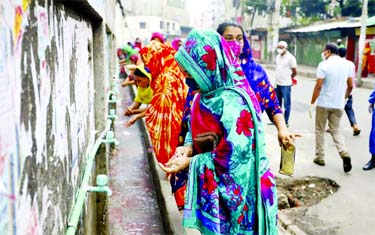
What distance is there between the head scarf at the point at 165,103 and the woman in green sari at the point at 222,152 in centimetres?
212

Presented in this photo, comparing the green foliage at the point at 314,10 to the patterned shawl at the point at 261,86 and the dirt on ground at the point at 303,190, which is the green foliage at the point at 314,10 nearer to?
the dirt on ground at the point at 303,190

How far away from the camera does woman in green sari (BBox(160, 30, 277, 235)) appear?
7.27 feet

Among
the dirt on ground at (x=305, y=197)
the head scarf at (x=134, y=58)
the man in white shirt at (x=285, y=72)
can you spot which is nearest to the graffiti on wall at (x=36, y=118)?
the dirt on ground at (x=305, y=197)

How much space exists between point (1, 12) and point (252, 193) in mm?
1593

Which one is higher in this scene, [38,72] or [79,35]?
[79,35]

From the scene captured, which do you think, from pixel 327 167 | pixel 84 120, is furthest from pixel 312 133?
pixel 84 120

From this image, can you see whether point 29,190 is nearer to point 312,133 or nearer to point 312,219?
point 312,219

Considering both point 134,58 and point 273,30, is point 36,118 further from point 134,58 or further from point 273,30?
point 273,30

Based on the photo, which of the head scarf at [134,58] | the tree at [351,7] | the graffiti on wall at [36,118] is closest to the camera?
the graffiti on wall at [36,118]

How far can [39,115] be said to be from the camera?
5.38 feet

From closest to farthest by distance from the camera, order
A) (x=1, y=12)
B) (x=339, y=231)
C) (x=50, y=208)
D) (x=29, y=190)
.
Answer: (x=1, y=12) < (x=29, y=190) < (x=50, y=208) < (x=339, y=231)

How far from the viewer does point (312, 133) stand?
26.3 feet

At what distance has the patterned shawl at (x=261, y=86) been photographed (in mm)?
3055

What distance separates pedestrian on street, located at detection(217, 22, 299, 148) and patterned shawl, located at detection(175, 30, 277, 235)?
0.60m
